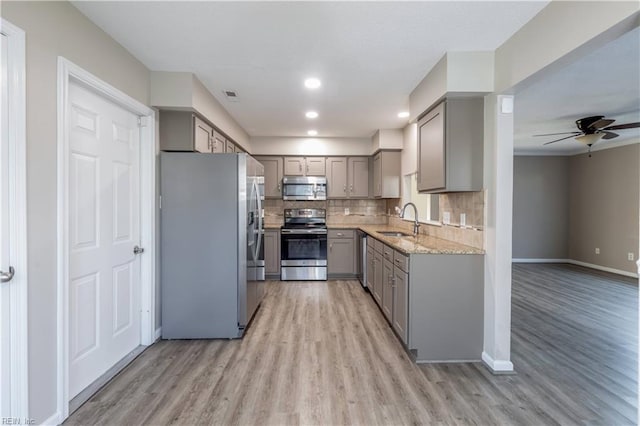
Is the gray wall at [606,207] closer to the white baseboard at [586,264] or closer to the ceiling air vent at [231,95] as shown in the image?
the white baseboard at [586,264]

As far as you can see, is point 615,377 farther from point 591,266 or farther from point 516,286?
point 591,266

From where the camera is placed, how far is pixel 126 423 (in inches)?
66.4

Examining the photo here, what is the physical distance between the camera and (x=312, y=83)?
2881 mm

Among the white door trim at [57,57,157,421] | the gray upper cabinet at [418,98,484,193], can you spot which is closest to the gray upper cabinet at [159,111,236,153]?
the white door trim at [57,57,157,421]

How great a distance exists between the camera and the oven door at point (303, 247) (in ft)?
15.8

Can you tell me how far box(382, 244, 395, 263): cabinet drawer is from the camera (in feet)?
9.45

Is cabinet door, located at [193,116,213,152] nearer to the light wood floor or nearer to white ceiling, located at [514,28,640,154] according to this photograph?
the light wood floor

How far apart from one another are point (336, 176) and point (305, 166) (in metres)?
0.59

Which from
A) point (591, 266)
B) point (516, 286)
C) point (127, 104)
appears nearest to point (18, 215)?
point (127, 104)

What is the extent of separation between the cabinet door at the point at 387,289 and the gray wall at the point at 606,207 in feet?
16.8

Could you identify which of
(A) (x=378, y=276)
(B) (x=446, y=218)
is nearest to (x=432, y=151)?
(B) (x=446, y=218)

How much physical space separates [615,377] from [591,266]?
4.98 metres

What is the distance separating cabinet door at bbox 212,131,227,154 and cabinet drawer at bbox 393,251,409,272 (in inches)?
91.6

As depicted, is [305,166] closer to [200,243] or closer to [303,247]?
[303,247]
